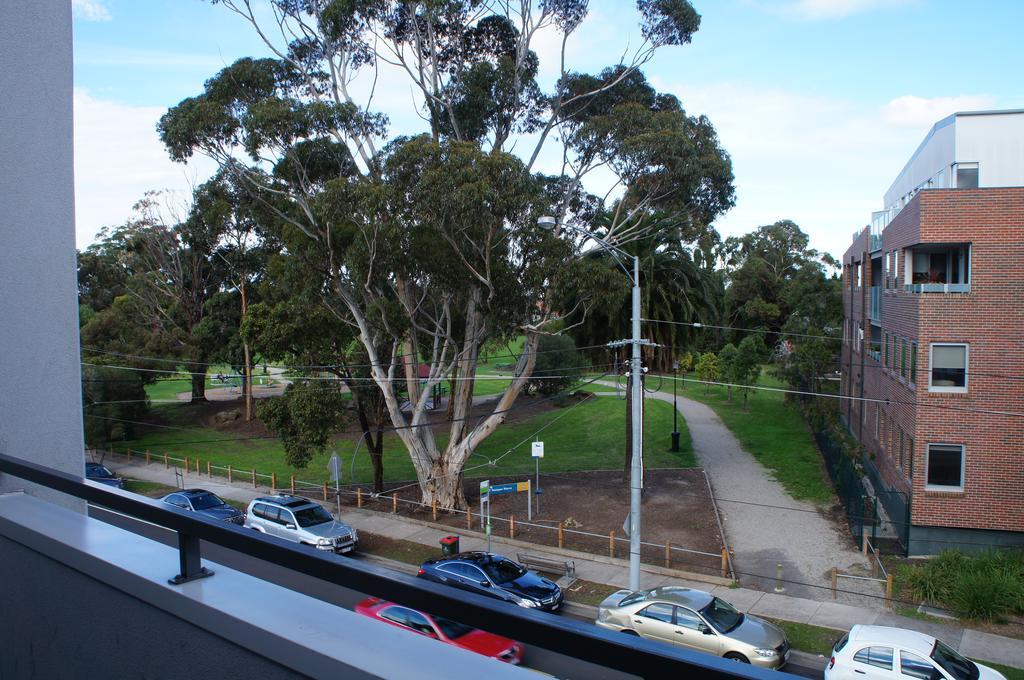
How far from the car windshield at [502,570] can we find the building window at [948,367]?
1100 centimetres

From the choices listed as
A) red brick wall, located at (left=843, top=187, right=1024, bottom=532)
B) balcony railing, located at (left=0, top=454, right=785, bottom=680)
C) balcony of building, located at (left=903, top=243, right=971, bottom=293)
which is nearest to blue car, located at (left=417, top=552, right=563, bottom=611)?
red brick wall, located at (left=843, top=187, right=1024, bottom=532)

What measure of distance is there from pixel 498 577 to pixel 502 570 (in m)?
0.38

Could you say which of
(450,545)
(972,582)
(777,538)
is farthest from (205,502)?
(972,582)

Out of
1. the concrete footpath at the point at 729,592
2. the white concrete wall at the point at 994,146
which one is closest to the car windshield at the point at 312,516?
the concrete footpath at the point at 729,592

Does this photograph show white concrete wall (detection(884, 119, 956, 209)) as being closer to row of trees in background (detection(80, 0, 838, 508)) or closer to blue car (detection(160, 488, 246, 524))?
row of trees in background (detection(80, 0, 838, 508))

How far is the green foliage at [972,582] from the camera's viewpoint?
14.3 m

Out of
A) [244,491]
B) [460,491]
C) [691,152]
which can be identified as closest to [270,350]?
[244,491]

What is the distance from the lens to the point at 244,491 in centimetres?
2647

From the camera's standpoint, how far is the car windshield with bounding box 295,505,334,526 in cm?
1905

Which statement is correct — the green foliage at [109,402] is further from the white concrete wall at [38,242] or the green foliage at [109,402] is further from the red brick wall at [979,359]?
the white concrete wall at [38,242]

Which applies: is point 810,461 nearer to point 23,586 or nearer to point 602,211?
point 602,211

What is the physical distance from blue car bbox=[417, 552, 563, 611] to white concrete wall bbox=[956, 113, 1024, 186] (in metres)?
15.9

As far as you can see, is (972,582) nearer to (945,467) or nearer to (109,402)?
(945,467)

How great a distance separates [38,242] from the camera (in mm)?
3391
